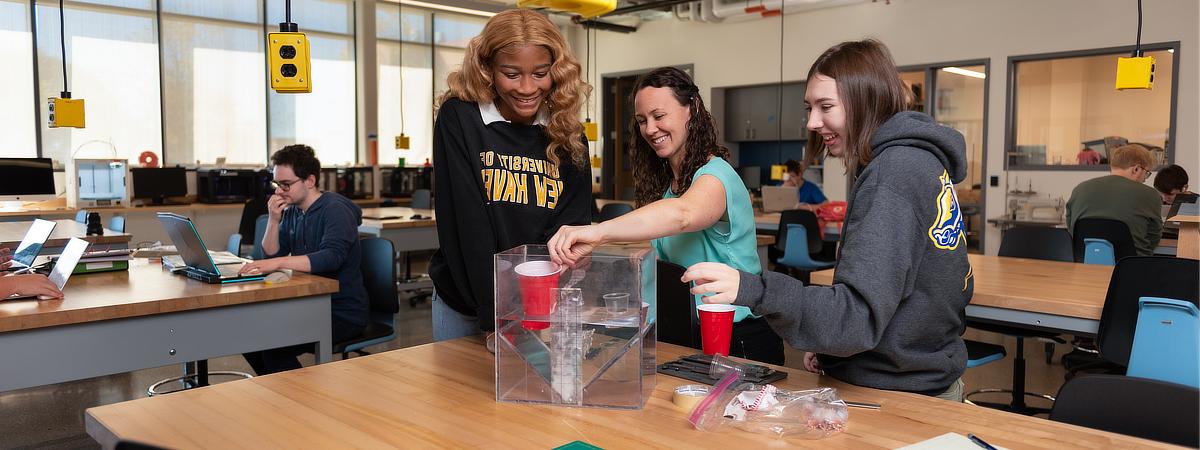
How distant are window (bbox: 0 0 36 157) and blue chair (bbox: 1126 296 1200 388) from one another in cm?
908

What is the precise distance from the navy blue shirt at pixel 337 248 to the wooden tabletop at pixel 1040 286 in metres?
1.91

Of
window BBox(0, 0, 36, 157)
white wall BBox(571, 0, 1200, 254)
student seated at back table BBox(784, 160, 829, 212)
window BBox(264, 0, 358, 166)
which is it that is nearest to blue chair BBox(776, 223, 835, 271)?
student seated at back table BBox(784, 160, 829, 212)

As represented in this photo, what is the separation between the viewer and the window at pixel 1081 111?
7.15 metres

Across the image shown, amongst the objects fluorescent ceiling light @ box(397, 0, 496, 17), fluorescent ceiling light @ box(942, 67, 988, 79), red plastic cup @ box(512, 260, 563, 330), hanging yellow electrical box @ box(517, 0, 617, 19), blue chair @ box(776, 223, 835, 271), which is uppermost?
fluorescent ceiling light @ box(397, 0, 496, 17)

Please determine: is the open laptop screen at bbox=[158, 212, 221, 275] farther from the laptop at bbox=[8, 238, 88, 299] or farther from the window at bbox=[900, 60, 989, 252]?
the window at bbox=[900, 60, 989, 252]

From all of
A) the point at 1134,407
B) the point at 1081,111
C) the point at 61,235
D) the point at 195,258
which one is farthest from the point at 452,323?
the point at 1081,111

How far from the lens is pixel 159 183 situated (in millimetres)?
8047

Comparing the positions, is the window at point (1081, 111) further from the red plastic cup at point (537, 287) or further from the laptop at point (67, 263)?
the laptop at point (67, 263)

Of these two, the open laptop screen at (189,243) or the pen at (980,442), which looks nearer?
the pen at (980,442)

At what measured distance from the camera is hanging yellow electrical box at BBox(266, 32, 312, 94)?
3.68 m

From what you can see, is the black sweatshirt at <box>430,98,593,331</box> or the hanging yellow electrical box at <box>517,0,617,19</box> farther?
the hanging yellow electrical box at <box>517,0,617,19</box>

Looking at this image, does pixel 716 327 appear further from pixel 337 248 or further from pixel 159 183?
pixel 159 183

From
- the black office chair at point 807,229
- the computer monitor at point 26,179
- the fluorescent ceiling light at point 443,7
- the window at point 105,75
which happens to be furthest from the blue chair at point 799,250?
the window at point 105,75

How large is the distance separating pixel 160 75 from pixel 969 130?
833 centimetres
